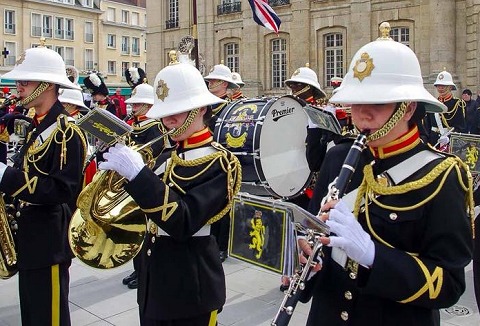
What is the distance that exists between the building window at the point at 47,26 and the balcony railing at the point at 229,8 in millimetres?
28689

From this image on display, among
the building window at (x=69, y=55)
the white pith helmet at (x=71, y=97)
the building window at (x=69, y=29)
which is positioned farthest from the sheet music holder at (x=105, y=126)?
the building window at (x=69, y=29)

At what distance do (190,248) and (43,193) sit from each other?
1239 mm

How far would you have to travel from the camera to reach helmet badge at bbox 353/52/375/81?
89.0 inches

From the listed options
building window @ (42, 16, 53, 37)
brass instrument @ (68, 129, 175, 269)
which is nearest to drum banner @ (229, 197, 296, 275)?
brass instrument @ (68, 129, 175, 269)

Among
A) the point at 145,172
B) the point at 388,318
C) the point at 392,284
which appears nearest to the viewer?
the point at 392,284

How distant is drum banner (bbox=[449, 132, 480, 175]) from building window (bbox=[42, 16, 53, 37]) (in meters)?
53.1

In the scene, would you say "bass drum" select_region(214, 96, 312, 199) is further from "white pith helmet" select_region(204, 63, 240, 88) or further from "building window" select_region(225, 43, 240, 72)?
"building window" select_region(225, 43, 240, 72)

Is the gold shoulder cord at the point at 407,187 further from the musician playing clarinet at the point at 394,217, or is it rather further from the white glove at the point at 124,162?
the white glove at the point at 124,162

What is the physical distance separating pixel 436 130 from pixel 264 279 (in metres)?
3.94

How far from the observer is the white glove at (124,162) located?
284 cm

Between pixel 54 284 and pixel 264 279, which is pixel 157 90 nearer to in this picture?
pixel 54 284

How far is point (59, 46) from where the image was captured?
53.9 m

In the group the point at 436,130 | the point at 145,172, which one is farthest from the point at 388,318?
the point at 436,130

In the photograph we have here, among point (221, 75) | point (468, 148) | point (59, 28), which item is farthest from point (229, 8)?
point (59, 28)
